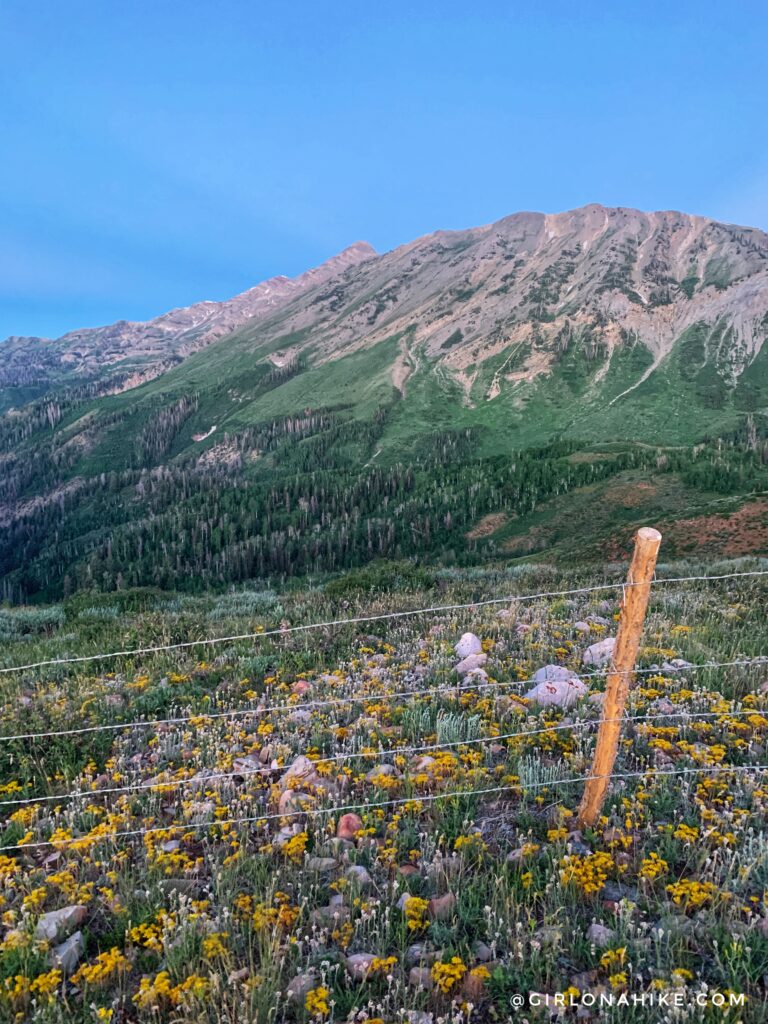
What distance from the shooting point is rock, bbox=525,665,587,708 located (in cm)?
844

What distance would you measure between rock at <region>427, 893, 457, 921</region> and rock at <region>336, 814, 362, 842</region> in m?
1.27

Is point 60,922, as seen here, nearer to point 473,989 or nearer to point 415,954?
point 415,954

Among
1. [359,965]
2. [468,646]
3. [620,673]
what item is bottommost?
[359,965]

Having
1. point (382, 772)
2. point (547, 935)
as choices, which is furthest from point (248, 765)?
point (547, 935)

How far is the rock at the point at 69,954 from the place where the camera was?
171 inches

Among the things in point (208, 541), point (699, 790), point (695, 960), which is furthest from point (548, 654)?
point (208, 541)

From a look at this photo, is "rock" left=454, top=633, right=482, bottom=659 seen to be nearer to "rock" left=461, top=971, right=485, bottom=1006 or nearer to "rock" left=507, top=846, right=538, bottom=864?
"rock" left=507, top=846, right=538, bottom=864

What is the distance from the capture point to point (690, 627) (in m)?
11.2

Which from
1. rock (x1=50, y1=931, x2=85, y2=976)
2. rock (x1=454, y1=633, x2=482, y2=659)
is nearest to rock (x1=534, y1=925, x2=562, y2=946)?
rock (x1=50, y1=931, x2=85, y2=976)

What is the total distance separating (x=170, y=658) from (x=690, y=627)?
11.2 meters

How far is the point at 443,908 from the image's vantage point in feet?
15.3

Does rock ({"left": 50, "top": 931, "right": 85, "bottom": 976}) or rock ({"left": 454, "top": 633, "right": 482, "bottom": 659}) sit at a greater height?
rock ({"left": 454, "top": 633, "right": 482, "bottom": 659})

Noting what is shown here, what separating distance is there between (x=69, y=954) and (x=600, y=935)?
4345mm

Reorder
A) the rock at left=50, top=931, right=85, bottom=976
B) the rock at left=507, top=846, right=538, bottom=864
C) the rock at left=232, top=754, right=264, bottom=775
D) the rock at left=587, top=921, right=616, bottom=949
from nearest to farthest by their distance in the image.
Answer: the rock at left=587, top=921, right=616, bottom=949
the rock at left=50, top=931, right=85, bottom=976
the rock at left=507, top=846, right=538, bottom=864
the rock at left=232, top=754, right=264, bottom=775
